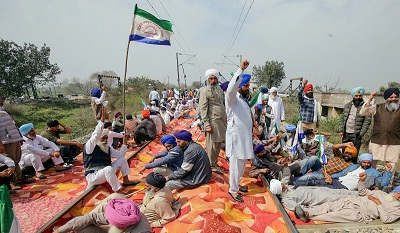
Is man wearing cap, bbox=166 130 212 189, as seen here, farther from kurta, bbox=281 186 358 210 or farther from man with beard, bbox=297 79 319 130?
man with beard, bbox=297 79 319 130

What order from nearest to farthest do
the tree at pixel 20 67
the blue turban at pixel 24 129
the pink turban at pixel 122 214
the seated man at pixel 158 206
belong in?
the pink turban at pixel 122 214 < the seated man at pixel 158 206 < the blue turban at pixel 24 129 < the tree at pixel 20 67

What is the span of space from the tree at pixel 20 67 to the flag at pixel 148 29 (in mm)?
31055

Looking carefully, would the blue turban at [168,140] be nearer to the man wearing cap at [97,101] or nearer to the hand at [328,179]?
the hand at [328,179]

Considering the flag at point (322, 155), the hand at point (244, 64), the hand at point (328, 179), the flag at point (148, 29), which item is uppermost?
the flag at point (148, 29)

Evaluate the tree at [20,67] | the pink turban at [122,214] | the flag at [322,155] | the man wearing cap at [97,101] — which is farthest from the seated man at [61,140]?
the tree at [20,67]

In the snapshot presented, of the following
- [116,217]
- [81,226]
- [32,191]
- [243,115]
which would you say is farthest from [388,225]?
[32,191]

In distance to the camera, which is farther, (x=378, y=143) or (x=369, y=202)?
Result: (x=378, y=143)

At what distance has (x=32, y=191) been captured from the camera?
4168mm

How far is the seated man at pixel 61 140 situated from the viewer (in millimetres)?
5180

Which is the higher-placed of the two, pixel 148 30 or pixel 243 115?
pixel 148 30

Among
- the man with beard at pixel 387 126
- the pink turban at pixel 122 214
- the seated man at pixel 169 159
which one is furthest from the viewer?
the man with beard at pixel 387 126

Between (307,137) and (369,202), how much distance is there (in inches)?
84.9

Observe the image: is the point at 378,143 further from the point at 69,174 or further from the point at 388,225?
the point at 69,174

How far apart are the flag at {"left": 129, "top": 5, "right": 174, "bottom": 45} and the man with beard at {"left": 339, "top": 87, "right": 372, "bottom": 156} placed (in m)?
4.21
